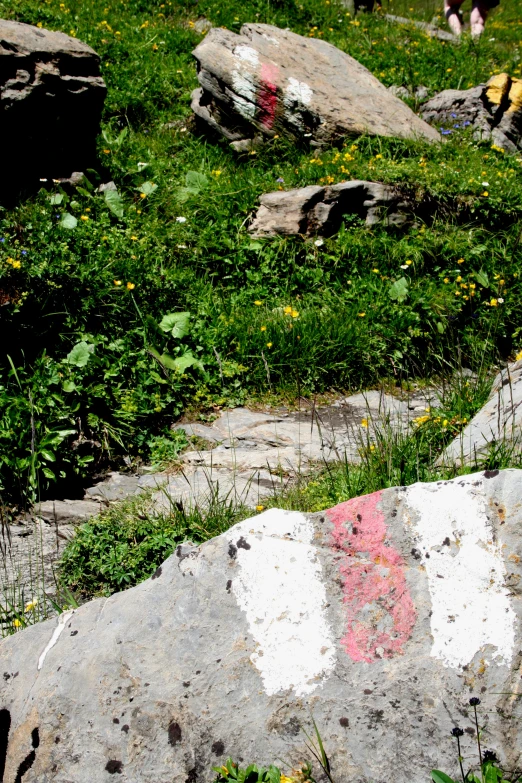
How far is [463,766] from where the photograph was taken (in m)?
2.13

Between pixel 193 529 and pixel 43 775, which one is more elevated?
pixel 43 775

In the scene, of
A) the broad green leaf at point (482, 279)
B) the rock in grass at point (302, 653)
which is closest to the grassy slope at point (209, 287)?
the broad green leaf at point (482, 279)

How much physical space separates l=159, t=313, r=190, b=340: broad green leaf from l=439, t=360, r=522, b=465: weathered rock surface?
2.42 metres

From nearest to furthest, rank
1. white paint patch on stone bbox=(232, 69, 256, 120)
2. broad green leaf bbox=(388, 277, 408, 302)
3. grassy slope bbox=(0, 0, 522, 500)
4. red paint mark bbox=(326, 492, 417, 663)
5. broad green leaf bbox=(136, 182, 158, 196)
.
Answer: red paint mark bbox=(326, 492, 417, 663)
grassy slope bbox=(0, 0, 522, 500)
broad green leaf bbox=(388, 277, 408, 302)
broad green leaf bbox=(136, 182, 158, 196)
white paint patch on stone bbox=(232, 69, 256, 120)

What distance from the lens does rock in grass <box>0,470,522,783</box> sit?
2.19 metres

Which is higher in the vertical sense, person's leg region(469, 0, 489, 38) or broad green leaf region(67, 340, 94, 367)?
person's leg region(469, 0, 489, 38)

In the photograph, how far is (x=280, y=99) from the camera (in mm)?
8039

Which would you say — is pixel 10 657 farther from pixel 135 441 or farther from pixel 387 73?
pixel 387 73

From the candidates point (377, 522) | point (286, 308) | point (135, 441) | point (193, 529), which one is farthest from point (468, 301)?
point (377, 522)

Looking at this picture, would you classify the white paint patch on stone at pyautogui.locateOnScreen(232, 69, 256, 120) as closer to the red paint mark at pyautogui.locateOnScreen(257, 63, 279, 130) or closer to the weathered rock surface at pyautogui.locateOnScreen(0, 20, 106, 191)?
the red paint mark at pyautogui.locateOnScreen(257, 63, 279, 130)

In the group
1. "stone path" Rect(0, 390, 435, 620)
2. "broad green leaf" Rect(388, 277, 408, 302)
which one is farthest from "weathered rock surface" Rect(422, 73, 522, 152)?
"stone path" Rect(0, 390, 435, 620)

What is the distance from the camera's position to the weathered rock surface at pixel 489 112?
28.4 ft

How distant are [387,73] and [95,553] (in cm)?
821

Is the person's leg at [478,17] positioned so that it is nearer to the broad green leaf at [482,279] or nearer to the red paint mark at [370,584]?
the broad green leaf at [482,279]
